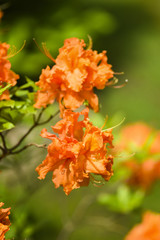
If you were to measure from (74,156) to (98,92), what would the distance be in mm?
3395

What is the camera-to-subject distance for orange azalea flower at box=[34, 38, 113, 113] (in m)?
0.79

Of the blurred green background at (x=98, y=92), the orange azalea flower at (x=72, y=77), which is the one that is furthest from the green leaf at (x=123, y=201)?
the orange azalea flower at (x=72, y=77)

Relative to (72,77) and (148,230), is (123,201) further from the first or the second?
(72,77)

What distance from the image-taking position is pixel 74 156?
0.71 m

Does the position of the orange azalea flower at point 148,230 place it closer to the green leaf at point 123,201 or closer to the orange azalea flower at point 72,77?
the green leaf at point 123,201

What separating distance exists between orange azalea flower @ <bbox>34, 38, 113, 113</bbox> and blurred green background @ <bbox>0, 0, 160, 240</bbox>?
0.34ft

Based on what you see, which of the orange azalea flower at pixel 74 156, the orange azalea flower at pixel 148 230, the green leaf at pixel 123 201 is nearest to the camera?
the orange azalea flower at pixel 74 156

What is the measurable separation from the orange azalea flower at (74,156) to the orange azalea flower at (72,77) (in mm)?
75

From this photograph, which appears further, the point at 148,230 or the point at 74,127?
the point at 148,230

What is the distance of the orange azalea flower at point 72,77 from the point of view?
0.79 m

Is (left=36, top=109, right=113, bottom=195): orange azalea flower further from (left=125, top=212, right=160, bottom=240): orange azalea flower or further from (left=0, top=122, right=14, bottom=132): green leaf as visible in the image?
(left=125, top=212, right=160, bottom=240): orange azalea flower

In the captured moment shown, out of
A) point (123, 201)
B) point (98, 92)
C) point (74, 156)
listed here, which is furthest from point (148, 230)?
point (98, 92)

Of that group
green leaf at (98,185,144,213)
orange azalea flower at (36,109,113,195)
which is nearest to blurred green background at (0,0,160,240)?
green leaf at (98,185,144,213)

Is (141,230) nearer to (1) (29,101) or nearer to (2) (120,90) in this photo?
(1) (29,101)
